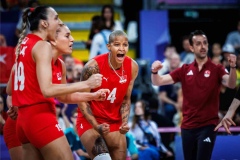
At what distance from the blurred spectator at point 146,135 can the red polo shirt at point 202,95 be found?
181 cm

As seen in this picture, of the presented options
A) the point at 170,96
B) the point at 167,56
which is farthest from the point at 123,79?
the point at 167,56

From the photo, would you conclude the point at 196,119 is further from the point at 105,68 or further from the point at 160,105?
the point at 160,105

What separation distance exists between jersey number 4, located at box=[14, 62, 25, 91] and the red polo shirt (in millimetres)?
2889

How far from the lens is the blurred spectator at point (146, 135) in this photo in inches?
386

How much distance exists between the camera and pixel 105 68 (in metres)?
7.41

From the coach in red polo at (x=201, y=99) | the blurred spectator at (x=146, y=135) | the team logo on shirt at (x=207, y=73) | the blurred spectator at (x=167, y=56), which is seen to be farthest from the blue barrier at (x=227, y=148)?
the blurred spectator at (x=167, y=56)

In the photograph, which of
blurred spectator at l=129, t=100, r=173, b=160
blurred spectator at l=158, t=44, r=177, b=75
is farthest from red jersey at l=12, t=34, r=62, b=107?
blurred spectator at l=158, t=44, r=177, b=75

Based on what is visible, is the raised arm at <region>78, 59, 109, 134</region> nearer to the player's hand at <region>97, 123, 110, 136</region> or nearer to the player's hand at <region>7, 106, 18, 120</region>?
the player's hand at <region>97, 123, 110, 136</region>

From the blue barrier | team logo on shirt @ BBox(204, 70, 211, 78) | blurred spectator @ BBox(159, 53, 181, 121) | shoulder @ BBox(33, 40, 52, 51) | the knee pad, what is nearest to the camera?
shoulder @ BBox(33, 40, 52, 51)

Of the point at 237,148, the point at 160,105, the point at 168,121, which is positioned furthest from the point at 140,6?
the point at 237,148

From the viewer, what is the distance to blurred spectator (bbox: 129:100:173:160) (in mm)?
9812

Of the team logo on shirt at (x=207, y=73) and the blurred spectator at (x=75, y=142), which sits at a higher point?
the team logo on shirt at (x=207, y=73)

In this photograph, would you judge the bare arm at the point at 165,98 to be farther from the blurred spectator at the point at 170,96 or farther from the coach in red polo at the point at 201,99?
the coach in red polo at the point at 201,99

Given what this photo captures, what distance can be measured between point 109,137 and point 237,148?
202 centimetres
